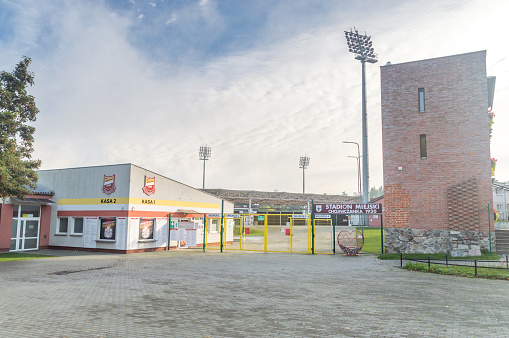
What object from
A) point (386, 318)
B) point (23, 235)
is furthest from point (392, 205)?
point (23, 235)

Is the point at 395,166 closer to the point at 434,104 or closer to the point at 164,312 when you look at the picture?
the point at 434,104

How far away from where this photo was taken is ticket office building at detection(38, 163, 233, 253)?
76.4 ft

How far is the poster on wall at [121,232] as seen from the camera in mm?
22828

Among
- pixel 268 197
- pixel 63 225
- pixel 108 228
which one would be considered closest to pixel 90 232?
pixel 108 228

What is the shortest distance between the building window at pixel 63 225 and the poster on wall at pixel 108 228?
3.49 meters

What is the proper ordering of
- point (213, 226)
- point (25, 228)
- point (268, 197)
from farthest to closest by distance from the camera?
point (268, 197) → point (213, 226) → point (25, 228)

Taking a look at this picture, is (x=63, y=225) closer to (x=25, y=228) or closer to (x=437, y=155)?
(x=25, y=228)

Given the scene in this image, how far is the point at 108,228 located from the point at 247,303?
55.4 feet

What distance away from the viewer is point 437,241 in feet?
67.2

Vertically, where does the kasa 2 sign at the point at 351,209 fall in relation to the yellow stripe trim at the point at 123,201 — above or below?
below

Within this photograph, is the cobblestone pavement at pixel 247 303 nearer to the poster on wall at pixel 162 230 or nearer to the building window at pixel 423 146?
the building window at pixel 423 146

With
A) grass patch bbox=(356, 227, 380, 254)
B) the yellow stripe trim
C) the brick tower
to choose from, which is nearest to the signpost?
the brick tower

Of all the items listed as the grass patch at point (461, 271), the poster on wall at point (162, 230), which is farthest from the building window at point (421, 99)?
the poster on wall at point (162, 230)

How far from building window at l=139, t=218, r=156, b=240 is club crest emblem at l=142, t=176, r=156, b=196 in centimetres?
169
